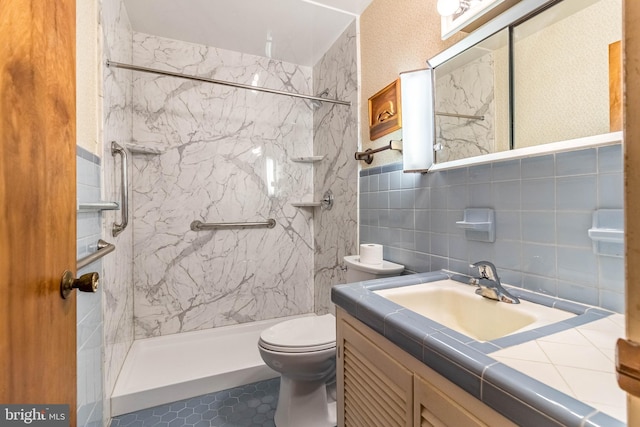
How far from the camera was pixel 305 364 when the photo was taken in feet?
4.39

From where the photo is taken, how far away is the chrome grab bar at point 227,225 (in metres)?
2.28

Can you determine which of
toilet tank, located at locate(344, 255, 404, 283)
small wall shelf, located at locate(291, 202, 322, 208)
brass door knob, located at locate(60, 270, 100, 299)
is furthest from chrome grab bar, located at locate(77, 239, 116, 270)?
small wall shelf, located at locate(291, 202, 322, 208)

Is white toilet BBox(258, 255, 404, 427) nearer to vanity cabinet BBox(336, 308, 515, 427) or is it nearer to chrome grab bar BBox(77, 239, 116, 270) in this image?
vanity cabinet BBox(336, 308, 515, 427)

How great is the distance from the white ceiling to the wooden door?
156 cm

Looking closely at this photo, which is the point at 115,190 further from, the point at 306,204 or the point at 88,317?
the point at 306,204

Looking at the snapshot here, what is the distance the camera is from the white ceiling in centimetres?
183

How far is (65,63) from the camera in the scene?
601 millimetres

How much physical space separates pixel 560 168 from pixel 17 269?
1245mm

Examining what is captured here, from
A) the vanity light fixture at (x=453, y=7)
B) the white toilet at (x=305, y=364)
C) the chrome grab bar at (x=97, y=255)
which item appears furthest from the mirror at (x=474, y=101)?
the chrome grab bar at (x=97, y=255)

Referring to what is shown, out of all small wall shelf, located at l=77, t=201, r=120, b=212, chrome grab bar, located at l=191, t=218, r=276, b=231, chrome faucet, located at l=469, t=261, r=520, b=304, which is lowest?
chrome faucet, located at l=469, t=261, r=520, b=304

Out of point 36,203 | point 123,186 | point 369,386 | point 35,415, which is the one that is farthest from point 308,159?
point 35,415

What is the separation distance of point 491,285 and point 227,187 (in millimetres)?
2037

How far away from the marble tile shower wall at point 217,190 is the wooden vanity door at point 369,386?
5.28 ft

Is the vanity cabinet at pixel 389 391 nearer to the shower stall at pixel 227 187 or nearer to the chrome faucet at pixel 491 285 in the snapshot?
the chrome faucet at pixel 491 285
